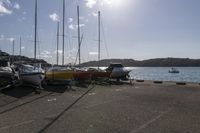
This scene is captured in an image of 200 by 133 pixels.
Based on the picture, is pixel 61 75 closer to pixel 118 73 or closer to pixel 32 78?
pixel 32 78

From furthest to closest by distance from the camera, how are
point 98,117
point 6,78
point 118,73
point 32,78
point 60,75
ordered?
point 118,73 < point 60,75 < point 32,78 < point 6,78 < point 98,117

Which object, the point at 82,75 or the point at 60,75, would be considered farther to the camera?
the point at 82,75

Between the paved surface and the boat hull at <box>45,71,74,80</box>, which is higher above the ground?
the boat hull at <box>45,71,74,80</box>

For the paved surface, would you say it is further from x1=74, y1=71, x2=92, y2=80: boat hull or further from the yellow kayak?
x1=74, y1=71, x2=92, y2=80: boat hull

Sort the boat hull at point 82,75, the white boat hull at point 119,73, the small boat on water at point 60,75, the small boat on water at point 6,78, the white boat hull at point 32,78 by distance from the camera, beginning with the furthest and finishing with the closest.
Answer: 1. the white boat hull at point 119,73
2. the boat hull at point 82,75
3. the small boat on water at point 60,75
4. the white boat hull at point 32,78
5. the small boat on water at point 6,78

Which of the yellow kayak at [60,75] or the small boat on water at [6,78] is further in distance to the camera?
the yellow kayak at [60,75]

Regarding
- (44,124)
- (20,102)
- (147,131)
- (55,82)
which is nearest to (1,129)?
(44,124)

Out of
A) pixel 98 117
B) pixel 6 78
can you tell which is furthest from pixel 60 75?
pixel 98 117

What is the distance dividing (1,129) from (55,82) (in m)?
19.7

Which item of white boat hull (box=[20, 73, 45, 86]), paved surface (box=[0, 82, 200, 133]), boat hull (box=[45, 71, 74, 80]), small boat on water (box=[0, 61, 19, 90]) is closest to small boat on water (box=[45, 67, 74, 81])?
boat hull (box=[45, 71, 74, 80])

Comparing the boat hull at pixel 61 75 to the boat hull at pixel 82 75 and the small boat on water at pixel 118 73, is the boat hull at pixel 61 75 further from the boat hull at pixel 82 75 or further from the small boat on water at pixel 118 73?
the small boat on water at pixel 118 73

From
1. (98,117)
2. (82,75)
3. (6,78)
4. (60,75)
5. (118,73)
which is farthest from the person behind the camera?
(118,73)

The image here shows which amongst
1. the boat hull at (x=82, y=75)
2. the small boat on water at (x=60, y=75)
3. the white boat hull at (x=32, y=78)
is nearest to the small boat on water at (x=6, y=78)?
the white boat hull at (x=32, y=78)

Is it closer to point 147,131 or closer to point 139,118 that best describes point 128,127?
point 147,131
